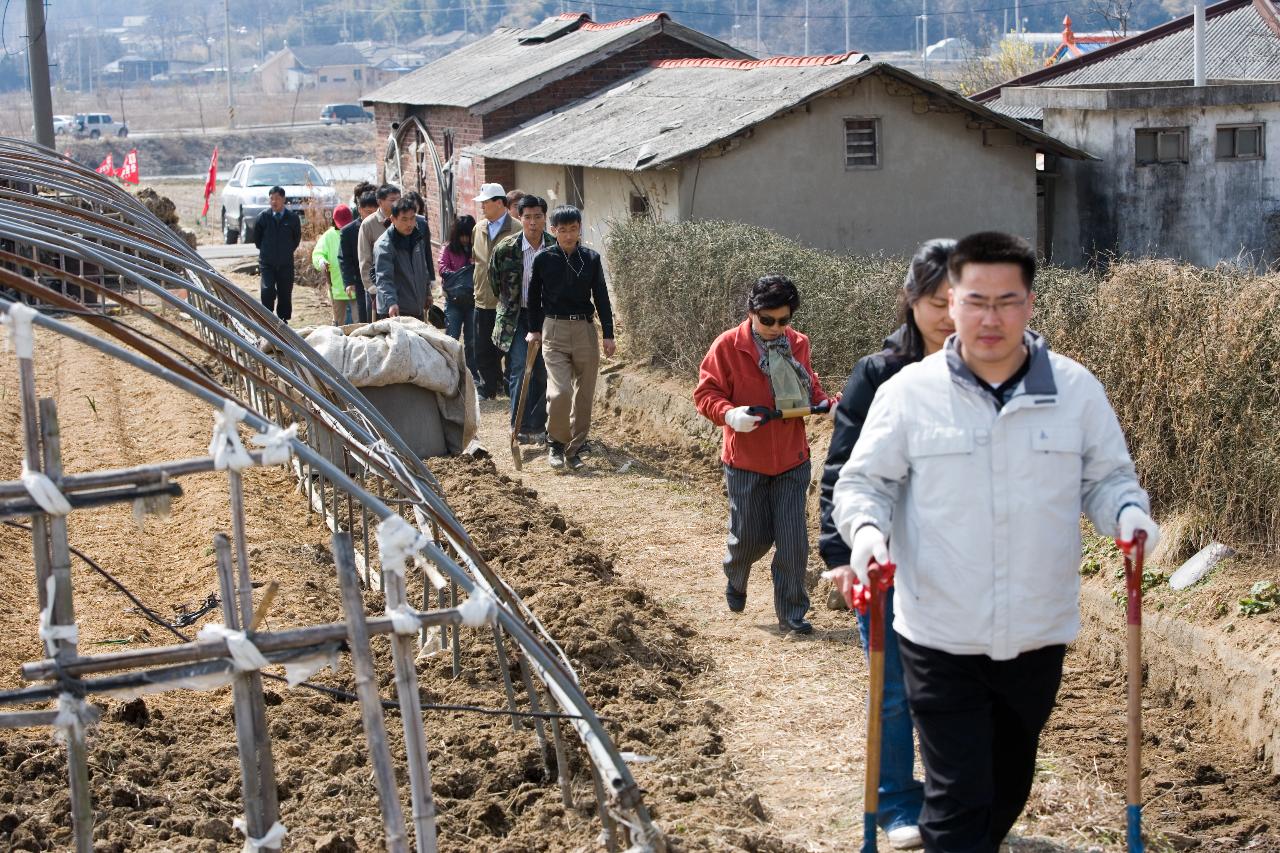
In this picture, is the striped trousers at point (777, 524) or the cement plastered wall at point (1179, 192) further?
the cement plastered wall at point (1179, 192)

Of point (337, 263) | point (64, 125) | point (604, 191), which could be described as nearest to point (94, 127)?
point (64, 125)

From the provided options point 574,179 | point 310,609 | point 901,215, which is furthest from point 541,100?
point 310,609

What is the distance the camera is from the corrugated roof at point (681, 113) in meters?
15.5

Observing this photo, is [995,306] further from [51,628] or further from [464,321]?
[464,321]

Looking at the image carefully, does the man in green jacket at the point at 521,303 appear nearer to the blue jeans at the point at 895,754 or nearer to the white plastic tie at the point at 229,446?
the blue jeans at the point at 895,754

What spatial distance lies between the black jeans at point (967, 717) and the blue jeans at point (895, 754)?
68cm

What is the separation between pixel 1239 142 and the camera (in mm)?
16766

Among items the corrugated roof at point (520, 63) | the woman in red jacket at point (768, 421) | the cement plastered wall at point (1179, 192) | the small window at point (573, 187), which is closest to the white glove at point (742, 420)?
the woman in red jacket at point (768, 421)

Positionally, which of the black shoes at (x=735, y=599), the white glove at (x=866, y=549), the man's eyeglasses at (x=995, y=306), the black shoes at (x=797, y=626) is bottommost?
the black shoes at (x=797, y=626)

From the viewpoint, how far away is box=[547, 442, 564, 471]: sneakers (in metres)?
10.6

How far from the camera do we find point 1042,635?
3.54m

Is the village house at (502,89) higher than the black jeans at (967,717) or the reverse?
higher

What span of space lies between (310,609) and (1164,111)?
13.2 meters

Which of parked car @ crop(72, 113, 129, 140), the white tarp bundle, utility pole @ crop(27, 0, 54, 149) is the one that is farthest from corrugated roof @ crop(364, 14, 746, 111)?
parked car @ crop(72, 113, 129, 140)
